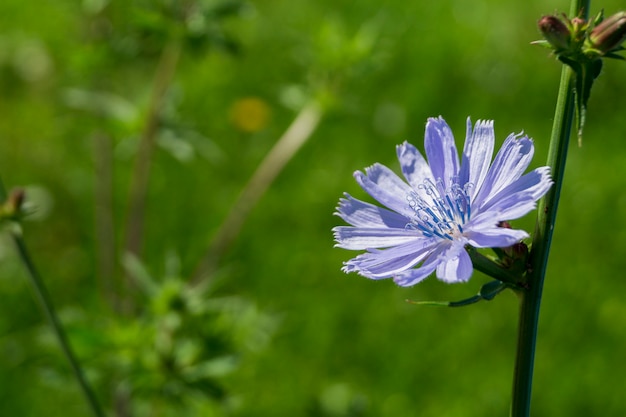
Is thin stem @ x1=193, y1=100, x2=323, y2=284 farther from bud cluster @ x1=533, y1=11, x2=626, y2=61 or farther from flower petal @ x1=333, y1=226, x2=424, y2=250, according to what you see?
bud cluster @ x1=533, y1=11, x2=626, y2=61

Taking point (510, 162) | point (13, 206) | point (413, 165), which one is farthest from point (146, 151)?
point (510, 162)

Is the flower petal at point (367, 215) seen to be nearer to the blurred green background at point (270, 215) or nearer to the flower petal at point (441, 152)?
the flower petal at point (441, 152)

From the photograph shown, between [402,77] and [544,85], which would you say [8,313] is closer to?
[402,77]

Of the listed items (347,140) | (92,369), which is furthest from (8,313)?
(347,140)

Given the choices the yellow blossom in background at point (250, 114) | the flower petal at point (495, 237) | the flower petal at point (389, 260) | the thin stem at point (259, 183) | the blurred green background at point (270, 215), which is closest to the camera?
the flower petal at point (495, 237)

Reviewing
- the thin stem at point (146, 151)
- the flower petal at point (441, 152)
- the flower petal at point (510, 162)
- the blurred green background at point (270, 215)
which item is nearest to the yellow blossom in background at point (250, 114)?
the blurred green background at point (270, 215)

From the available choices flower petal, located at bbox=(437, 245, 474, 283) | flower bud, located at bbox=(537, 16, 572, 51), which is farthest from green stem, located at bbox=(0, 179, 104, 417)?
flower bud, located at bbox=(537, 16, 572, 51)

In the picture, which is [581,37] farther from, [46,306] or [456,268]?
[46,306]
